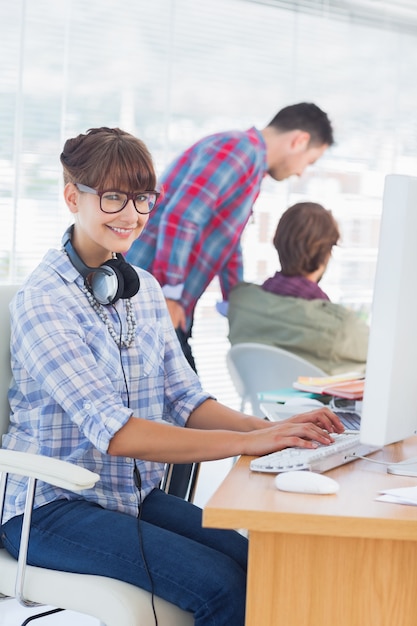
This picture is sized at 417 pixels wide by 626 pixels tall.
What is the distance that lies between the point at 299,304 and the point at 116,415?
2.13m

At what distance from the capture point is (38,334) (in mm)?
1688

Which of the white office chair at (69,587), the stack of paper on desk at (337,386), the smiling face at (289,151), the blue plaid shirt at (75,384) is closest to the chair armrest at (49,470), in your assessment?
the white office chair at (69,587)

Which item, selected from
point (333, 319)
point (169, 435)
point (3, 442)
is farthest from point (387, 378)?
point (333, 319)

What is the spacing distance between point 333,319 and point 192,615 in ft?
7.54

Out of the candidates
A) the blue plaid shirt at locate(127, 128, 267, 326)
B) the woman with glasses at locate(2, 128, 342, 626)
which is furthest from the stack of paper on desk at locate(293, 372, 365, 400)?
the blue plaid shirt at locate(127, 128, 267, 326)

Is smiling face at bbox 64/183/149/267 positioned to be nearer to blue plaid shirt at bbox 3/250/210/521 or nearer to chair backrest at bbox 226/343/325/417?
blue plaid shirt at bbox 3/250/210/521

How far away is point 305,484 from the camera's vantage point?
137 centimetres

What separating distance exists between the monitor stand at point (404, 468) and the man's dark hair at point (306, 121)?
8.81ft

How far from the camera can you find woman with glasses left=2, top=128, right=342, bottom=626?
A: 5.13ft

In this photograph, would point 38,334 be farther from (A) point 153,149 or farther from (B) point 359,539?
(A) point 153,149

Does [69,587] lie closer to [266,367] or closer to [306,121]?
[266,367]

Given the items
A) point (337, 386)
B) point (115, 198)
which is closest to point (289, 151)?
point (337, 386)

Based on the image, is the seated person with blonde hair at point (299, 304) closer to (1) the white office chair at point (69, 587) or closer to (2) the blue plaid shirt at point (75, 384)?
Answer: (2) the blue plaid shirt at point (75, 384)

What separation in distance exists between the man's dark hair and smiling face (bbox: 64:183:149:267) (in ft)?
7.77
